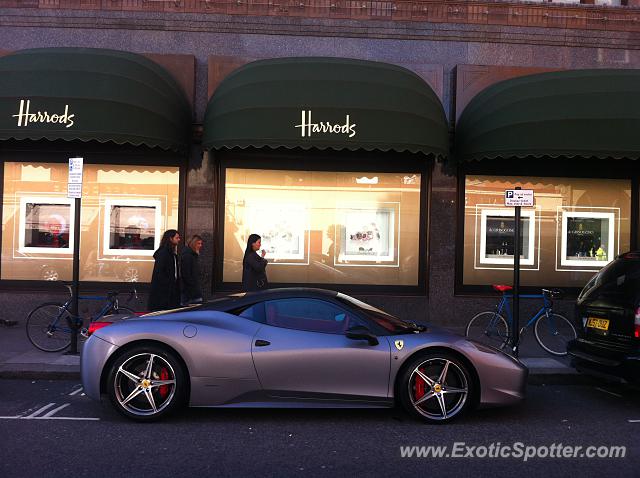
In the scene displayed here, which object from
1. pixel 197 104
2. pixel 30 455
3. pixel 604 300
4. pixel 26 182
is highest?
pixel 197 104

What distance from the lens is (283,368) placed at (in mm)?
5484

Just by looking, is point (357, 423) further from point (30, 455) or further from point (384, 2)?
point (384, 2)

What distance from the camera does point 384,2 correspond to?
11289mm

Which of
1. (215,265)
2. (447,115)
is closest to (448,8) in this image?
(447,115)

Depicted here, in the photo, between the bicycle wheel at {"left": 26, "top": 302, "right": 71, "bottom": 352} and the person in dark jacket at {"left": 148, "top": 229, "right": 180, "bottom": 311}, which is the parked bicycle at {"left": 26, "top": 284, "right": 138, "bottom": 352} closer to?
the bicycle wheel at {"left": 26, "top": 302, "right": 71, "bottom": 352}

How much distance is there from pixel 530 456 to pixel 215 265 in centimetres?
757

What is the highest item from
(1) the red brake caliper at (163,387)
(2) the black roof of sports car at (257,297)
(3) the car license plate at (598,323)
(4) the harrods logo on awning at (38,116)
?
(4) the harrods logo on awning at (38,116)

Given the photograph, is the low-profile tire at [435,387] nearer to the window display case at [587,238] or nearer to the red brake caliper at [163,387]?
the red brake caliper at [163,387]

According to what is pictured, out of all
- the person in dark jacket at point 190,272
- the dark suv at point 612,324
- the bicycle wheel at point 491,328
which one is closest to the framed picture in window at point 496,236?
the bicycle wheel at point 491,328

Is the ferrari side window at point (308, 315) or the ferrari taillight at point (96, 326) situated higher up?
the ferrari side window at point (308, 315)

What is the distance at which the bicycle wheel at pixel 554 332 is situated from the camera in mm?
9227

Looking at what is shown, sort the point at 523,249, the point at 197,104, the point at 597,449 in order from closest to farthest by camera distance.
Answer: the point at 597,449 → the point at 197,104 → the point at 523,249

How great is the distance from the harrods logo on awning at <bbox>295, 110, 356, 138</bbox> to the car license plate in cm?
468

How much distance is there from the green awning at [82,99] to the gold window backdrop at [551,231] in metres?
6.26
